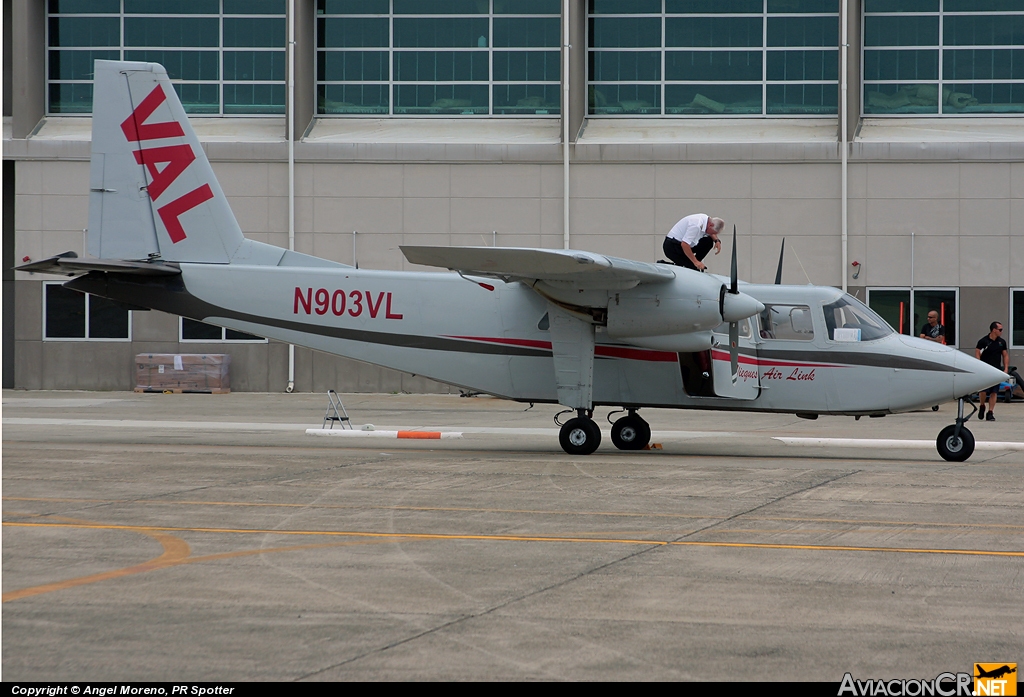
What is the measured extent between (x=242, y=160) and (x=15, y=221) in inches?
268

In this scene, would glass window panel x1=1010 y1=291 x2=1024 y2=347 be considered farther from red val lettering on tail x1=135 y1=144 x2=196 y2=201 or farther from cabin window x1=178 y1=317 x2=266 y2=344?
red val lettering on tail x1=135 y1=144 x2=196 y2=201

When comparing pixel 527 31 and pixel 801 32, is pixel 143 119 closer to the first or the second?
pixel 527 31

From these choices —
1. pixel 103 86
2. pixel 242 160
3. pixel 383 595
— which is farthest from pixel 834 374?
pixel 242 160

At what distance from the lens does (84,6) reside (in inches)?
1220

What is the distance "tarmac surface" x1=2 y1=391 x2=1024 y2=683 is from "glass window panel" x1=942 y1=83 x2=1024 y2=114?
1719cm

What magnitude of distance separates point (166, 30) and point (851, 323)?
23155 mm

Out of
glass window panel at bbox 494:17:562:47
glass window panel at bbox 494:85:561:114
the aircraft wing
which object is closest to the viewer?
the aircraft wing

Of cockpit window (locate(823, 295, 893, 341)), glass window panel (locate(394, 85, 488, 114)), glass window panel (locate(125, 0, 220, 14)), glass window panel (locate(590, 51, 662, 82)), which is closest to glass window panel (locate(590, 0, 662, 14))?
glass window panel (locate(590, 51, 662, 82))

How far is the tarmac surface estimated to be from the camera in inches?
214

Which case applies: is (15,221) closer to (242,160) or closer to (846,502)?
(242,160)

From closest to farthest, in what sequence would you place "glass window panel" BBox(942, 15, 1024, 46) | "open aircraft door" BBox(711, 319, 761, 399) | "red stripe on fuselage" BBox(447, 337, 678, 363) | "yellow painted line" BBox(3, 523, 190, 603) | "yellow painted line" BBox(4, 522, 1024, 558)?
"yellow painted line" BBox(3, 523, 190, 603) → "yellow painted line" BBox(4, 522, 1024, 558) → "open aircraft door" BBox(711, 319, 761, 399) → "red stripe on fuselage" BBox(447, 337, 678, 363) → "glass window panel" BBox(942, 15, 1024, 46)

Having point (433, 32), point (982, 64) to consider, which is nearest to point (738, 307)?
point (433, 32)

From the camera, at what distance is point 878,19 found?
97.6ft

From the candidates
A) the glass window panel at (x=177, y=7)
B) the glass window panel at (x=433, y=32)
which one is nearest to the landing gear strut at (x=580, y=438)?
the glass window panel at (x=433, y=32)
